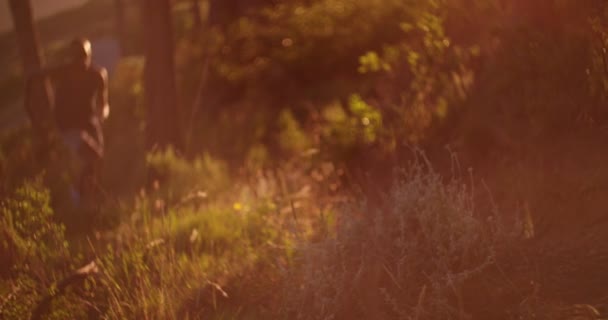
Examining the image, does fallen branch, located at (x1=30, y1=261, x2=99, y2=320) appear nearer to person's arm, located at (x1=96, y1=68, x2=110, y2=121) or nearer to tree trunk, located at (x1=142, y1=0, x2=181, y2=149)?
person's arm, located at (x1=96, y1=68, x2=110, y2=121)

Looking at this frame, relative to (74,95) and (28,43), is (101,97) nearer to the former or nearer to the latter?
(74,95)

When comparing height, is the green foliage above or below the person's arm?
below

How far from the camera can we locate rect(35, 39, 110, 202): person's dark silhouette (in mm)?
8461

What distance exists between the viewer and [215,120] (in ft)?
44.6

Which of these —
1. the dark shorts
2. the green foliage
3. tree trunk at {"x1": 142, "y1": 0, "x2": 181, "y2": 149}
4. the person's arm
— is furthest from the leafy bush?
tree trunk at {"x1": 142, "y1": 0, "x2": 181, "y2": 149}

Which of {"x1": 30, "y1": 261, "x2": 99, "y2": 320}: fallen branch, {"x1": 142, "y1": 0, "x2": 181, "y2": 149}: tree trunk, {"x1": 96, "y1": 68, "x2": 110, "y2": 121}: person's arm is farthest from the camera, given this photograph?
{"x1": 142, "y1": 0, "x2": 181, "y2": 149}: tree trunk

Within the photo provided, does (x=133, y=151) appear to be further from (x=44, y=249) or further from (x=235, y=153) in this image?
(x=44, y=249)

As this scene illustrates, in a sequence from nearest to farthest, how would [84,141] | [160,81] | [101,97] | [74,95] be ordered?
[84,141], [74,95], [101,97], [160,81]

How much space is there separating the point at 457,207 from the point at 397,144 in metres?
2.98

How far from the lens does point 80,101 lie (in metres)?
8.58

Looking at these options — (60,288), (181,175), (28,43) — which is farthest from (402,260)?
(28,43)

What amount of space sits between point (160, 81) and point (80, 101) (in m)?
1.82

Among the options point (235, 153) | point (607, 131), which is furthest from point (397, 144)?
point (235, 153)

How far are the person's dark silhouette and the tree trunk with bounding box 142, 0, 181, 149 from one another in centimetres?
149
